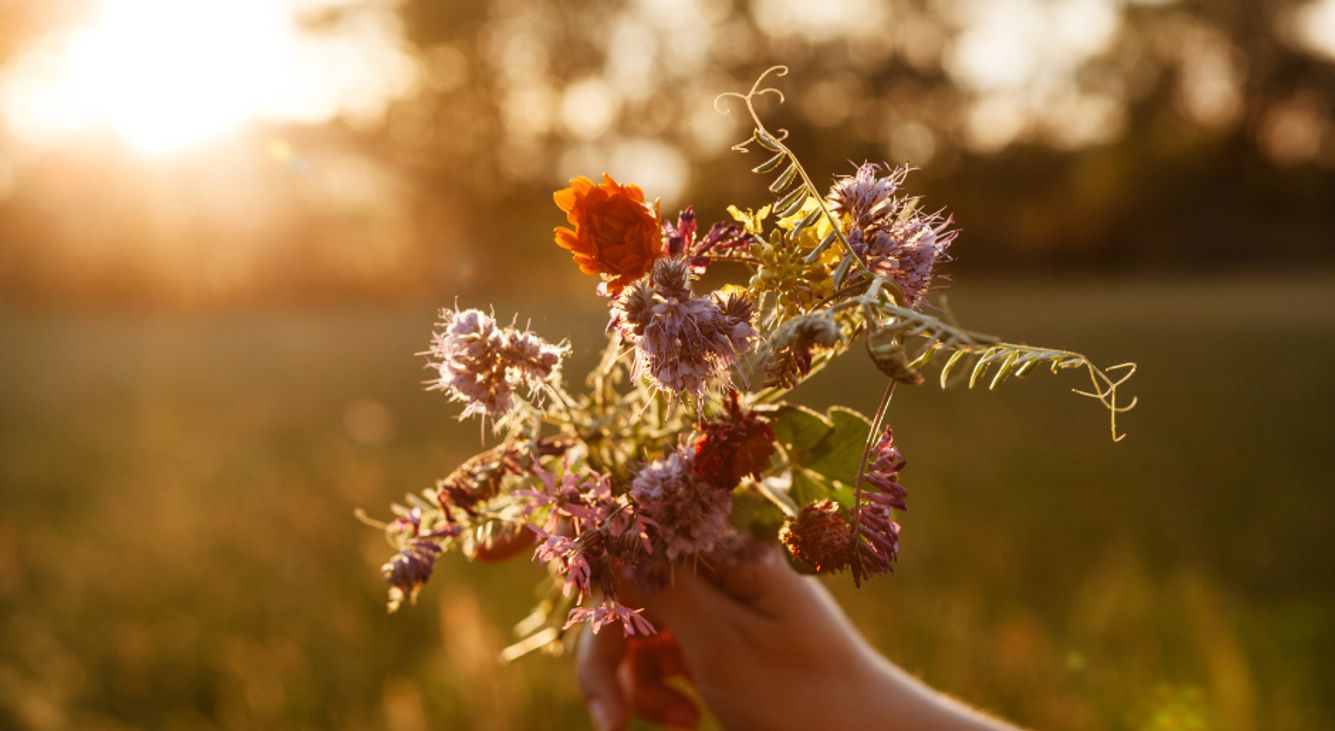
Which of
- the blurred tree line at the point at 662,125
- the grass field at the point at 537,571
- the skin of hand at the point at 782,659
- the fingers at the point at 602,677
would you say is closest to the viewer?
the skin of hand at the point at 782,659

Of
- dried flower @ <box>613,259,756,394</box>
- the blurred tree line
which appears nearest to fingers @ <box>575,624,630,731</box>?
dried flower @ <box>613,259,756,394</box>

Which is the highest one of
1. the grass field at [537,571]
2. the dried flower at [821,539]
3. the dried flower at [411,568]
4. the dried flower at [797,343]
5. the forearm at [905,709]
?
the grass field at [537,571]

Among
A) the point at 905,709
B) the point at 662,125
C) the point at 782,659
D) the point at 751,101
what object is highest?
the point at 662,125

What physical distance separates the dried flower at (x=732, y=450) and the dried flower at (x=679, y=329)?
0.22ft

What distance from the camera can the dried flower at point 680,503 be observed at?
1056 millimetres

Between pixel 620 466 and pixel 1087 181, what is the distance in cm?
3996

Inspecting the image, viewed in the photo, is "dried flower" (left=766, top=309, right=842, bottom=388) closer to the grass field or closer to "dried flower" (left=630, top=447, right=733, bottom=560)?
"dried flower" (left=630, top=447, right=733, bottom=560)

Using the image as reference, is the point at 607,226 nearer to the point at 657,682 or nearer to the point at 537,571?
the point at 657,682

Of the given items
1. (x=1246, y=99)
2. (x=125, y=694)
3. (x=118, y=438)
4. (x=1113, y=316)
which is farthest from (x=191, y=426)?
(x=1246, y=99)

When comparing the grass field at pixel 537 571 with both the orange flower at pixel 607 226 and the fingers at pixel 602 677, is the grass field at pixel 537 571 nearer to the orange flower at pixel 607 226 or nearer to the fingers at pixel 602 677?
the orange flower at pixel 607 226

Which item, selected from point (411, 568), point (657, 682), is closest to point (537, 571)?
point (657, 682)

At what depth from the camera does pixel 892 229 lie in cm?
104

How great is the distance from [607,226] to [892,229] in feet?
0.90

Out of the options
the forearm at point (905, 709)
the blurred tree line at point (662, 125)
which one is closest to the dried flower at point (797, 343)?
the forearm at point (905, 709)
